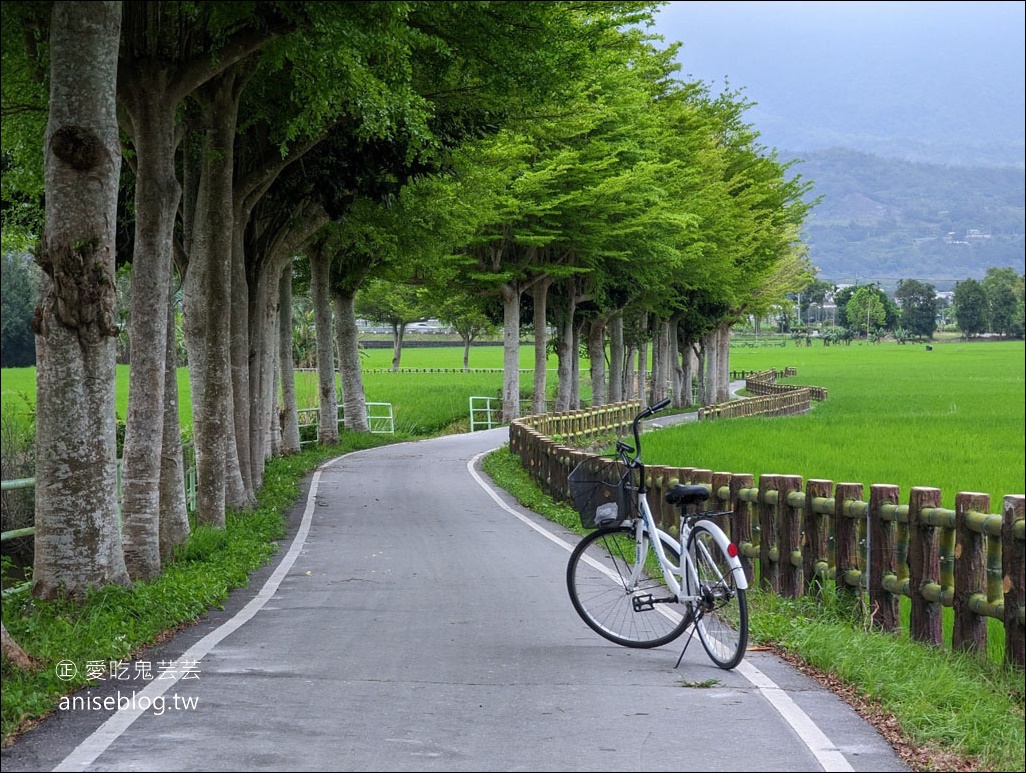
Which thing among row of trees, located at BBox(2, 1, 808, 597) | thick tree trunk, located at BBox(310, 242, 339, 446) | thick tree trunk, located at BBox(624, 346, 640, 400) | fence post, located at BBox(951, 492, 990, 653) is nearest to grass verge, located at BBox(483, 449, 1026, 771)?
fence post, located at BBox(951, 492, 990, 653)

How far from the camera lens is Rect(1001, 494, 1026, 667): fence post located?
25.0 ft

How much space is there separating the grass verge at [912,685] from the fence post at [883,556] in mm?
203

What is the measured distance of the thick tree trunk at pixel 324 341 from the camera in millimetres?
32156

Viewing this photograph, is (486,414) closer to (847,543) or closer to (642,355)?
(642,355)

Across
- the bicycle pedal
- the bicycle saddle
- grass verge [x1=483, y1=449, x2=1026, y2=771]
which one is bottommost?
grass verge [x1=483, y1=449, x2=1026, y2=771]

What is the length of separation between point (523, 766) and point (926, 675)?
313cm

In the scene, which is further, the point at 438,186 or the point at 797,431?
the point at 797,431

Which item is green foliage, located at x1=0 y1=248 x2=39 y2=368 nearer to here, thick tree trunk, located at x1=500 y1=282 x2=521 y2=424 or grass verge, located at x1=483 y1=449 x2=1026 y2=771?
thick tree trunk, located at x1=500 y1=282 x2=521 y2=424

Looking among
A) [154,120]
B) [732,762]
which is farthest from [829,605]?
[154,120]

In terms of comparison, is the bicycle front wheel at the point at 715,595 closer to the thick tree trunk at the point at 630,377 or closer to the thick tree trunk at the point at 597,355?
the thick tree trunk at the point at 597,355

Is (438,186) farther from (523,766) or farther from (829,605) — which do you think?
(523,766)

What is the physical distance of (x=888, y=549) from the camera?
9.39m

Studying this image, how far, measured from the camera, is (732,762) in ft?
18.8

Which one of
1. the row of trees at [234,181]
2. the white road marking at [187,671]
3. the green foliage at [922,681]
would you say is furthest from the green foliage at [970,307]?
the white road marking at [187,671]
